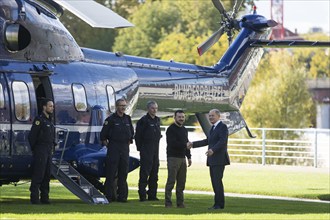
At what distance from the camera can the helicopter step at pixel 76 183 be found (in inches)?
866

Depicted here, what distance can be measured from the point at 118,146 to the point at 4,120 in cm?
242

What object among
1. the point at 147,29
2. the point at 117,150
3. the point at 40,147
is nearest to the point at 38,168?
the point at 40,147

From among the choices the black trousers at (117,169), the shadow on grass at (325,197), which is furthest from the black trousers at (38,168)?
the shadow on grass at (325,197)

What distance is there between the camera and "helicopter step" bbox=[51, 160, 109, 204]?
21984 millimetres

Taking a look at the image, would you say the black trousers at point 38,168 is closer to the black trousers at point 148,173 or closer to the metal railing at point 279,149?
the black trousers at point 148,173

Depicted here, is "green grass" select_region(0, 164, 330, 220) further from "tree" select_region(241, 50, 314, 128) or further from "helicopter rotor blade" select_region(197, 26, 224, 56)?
"tree" select_region(241, 50, 314, 128)

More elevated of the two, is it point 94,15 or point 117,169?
point 94,15

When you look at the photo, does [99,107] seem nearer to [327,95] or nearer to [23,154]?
[23,154]

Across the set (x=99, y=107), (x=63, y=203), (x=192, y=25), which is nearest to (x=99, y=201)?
(x=63, y=203)

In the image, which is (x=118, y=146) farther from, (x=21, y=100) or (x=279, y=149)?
(x=279, y=149)

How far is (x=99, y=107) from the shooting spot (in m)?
23.5

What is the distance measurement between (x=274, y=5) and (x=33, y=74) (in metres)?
82.8

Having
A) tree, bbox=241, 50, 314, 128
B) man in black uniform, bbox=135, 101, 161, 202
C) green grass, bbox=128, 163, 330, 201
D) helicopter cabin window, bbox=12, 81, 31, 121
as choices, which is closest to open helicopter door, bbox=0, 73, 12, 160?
helicopter cabin window, bbox=12, 81, 31, 121

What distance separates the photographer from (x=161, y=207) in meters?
21.6
